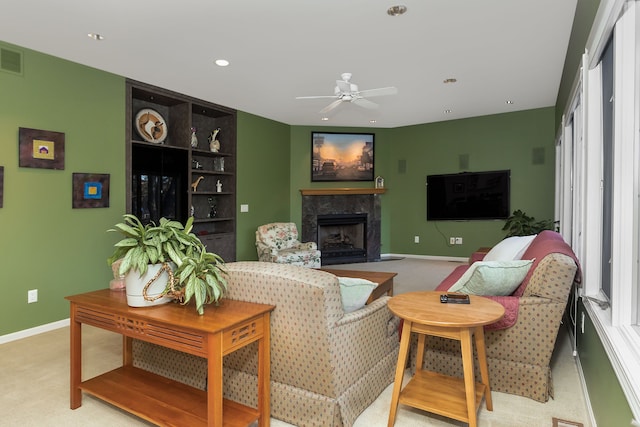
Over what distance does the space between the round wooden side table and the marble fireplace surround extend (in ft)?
17.3

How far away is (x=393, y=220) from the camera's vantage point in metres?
8.02

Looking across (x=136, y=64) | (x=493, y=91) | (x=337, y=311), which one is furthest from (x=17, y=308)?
(x=493, y=91)

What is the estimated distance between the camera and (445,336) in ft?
6.35

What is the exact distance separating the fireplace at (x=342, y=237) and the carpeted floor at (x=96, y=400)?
4468 millimetres

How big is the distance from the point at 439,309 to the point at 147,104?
4916 mm

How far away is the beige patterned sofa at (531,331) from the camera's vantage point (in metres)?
2.22

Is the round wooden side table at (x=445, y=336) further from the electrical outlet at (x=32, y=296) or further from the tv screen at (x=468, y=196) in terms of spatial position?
the tv screen at (x=468, y=196)

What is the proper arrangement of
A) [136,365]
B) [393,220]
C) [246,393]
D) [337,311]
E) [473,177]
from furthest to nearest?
[393,220] → [473,177] → [136,365] → [246,393] → [337,311]

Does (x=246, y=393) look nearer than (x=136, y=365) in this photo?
Yes

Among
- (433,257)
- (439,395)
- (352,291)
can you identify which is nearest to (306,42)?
(352,291)

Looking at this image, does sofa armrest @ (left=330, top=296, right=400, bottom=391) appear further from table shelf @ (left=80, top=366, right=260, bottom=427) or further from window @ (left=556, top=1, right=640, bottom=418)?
window @ (left=556, top=1, right=640, bottom=418)

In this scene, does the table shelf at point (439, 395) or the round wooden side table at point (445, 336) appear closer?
the round wooden side table at point (445, 336)

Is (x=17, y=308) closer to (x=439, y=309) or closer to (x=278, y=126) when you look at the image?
(x=439, y=309)

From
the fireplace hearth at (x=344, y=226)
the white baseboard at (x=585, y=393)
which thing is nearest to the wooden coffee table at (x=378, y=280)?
the white baseboard at (x=585, y=393)
